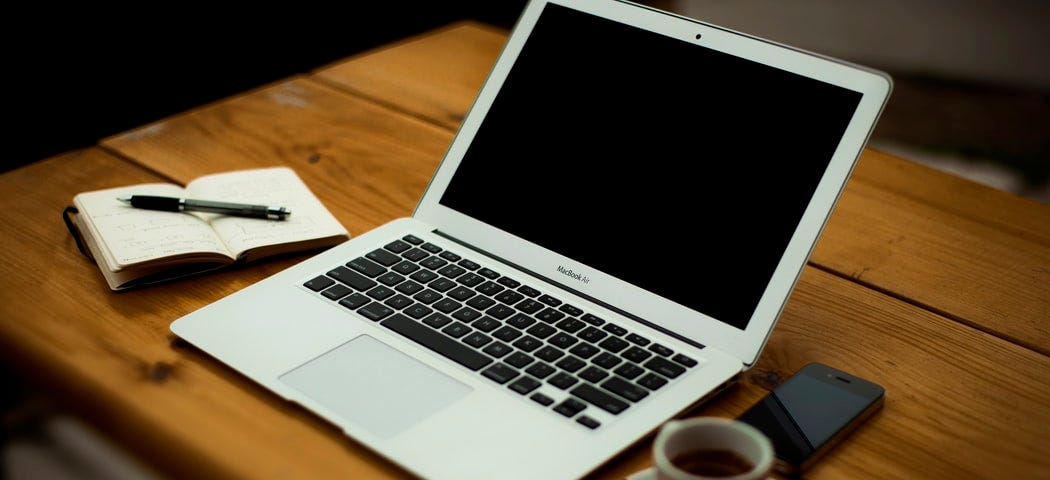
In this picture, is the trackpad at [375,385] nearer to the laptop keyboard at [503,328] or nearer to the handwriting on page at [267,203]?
the laptop keyboard at [503,328]

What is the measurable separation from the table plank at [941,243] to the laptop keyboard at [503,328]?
34cm

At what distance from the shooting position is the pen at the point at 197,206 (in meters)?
1.04

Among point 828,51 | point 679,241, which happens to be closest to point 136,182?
point 679,241

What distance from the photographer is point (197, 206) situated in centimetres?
104

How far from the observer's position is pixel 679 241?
0.88m

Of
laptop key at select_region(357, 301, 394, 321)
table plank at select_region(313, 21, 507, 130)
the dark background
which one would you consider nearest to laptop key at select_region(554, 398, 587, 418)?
laptop key at select_region(357, 301, 394, 321)

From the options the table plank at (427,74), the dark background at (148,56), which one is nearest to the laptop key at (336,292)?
the table plank at (427,74)

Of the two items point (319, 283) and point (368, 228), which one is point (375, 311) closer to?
point (319, 283)

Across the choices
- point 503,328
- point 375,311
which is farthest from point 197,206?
point 503,328

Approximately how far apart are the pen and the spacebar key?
0.26 metres

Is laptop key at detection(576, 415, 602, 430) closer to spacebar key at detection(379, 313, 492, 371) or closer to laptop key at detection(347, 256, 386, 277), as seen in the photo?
spacebar key at detection(379, 313, 492, 371)

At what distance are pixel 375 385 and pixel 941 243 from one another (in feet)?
2.28

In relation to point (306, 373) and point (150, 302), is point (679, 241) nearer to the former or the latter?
point (306, 373)

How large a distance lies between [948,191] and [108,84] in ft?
6.41
